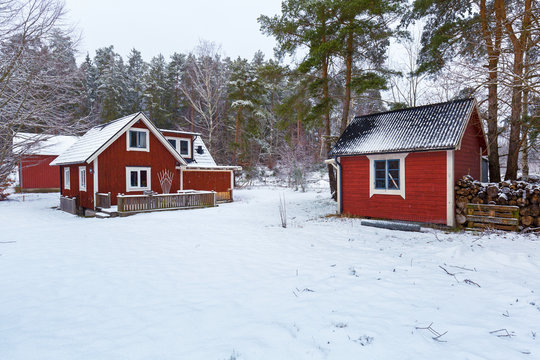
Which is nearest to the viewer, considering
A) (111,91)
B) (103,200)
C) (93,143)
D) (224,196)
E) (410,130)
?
(410,130)

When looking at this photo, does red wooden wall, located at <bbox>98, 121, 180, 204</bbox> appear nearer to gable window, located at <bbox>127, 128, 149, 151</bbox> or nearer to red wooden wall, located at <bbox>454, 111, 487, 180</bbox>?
gable window, located at <bbox>127, 128, 149, 151</bbox>

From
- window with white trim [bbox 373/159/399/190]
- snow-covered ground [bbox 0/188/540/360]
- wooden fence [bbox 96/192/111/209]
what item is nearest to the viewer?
snow-covered ground [bbox 0/188/540/360]

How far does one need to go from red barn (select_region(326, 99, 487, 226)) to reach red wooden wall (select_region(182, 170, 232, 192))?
36.7 feet

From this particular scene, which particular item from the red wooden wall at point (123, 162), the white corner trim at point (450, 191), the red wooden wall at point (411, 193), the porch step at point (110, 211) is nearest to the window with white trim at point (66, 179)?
the red wooden wall at point (123, 162)

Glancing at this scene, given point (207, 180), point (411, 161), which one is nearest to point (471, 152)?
point (411, 161)

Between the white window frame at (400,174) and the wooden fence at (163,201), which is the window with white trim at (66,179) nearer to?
the wooden fence at (163,201)

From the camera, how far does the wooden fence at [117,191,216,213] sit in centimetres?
1414

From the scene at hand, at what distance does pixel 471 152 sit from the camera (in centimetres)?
1168

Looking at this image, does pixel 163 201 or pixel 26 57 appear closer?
pixel 26 57

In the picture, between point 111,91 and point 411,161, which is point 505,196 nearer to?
point 411,161

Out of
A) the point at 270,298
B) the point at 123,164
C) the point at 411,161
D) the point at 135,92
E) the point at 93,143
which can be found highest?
the point at 135,92

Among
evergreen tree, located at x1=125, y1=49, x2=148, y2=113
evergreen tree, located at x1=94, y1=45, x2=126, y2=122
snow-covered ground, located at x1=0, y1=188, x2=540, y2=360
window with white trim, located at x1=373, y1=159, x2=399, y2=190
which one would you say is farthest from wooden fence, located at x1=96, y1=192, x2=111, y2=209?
evergreen tree, located at x1=125, y1=49, x2=148, y2=113

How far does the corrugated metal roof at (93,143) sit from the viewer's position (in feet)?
52.0

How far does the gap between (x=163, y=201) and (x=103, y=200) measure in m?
3.24
